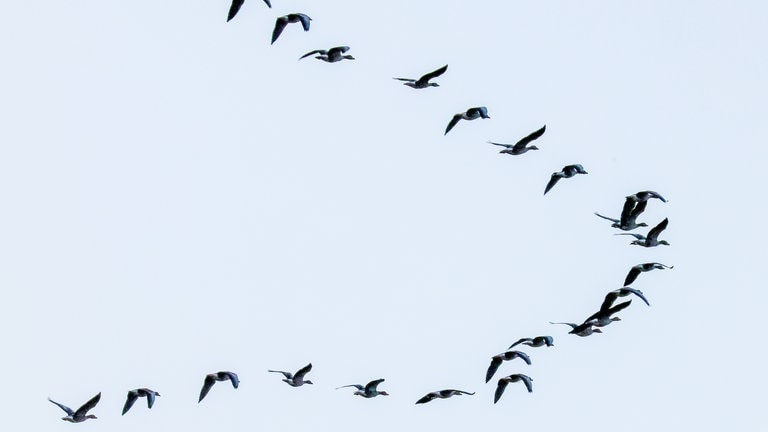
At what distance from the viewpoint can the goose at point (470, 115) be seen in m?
79.3

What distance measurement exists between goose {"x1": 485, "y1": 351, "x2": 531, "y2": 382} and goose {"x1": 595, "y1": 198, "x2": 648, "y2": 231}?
19.1 ft

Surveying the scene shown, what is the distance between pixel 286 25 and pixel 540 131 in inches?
377

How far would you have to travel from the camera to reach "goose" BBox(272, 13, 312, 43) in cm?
7575

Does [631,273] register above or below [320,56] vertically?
below

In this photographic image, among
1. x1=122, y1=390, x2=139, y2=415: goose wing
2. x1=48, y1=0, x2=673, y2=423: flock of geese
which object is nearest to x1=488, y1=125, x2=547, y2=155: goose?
x1=48, y1=0, x2=673, y2=423: flock of geese

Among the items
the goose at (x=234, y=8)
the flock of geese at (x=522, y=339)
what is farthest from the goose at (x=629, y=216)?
the goose at (x=234, y=8)

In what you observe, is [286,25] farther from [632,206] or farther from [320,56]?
[632,206]

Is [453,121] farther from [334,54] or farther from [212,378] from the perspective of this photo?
[212,378]

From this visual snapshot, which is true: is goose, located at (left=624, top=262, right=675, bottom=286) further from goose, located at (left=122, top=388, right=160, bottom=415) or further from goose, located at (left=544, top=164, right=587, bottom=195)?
goose, located at (left=122, top=388, right=160, bottom=415)

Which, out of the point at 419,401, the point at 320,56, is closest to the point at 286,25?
the point at 320,56

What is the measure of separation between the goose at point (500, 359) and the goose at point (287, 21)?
14.4 meters

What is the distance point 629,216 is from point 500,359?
277 inches

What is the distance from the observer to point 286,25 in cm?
7675

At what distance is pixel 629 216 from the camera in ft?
266
